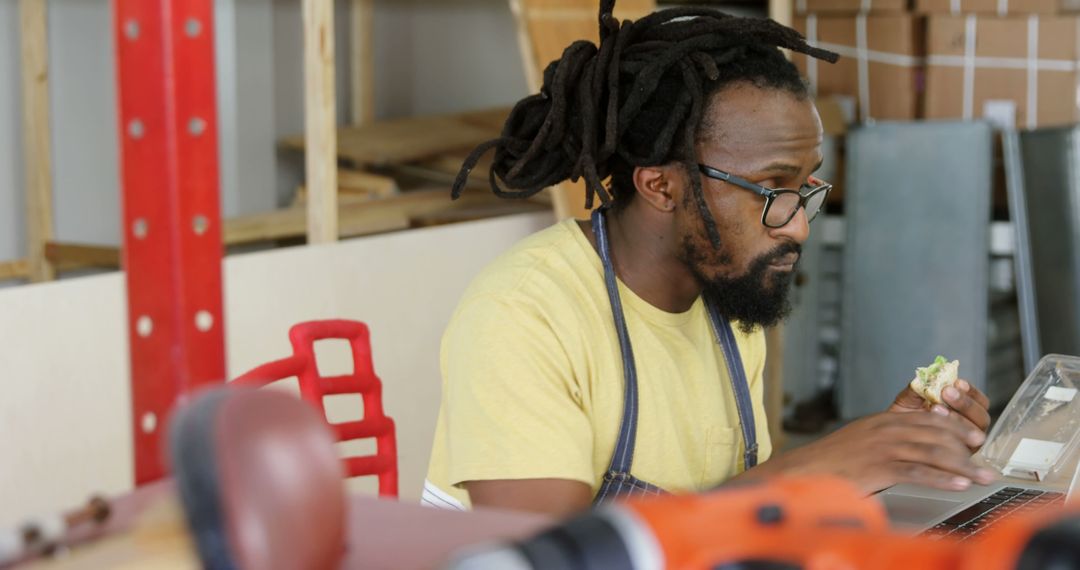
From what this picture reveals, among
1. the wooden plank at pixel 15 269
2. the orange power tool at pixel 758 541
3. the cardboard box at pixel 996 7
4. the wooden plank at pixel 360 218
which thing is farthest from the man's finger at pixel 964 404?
the cardboard box at pixel 996 7

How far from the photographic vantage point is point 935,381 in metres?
1.89

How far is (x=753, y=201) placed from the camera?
195 cm

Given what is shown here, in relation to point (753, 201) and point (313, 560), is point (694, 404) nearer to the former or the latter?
point (753, 201)

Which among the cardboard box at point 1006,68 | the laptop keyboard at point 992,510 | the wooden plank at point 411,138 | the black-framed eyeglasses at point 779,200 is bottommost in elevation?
the laptop keyboard at point 992,510

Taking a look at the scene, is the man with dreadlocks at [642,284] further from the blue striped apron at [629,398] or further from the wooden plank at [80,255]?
the wooden plank at [80,255]

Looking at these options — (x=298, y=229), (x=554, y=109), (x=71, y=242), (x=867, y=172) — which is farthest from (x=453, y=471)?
(x=867, y=172)

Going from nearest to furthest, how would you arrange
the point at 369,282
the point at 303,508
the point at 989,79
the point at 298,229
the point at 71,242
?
1. the point at 303,508
2. the point at 369,282
3. the point at 298,229
4. the point at 71,242
5. the point at 989,79

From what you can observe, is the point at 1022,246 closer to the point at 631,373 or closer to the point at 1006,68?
the point at 1006,68

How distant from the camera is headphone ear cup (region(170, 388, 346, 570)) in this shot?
0.59 m

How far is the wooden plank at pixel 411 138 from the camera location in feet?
15.9

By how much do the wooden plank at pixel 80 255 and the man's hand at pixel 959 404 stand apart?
280 cm

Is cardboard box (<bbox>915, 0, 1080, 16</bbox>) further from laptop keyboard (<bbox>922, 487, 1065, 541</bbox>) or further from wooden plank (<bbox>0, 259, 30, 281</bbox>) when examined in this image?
laptop keyboard (<bbox>922, 487, 1065, 541</bbox>)

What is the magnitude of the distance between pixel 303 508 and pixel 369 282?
2.96m

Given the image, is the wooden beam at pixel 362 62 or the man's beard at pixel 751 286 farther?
the wooden beam at pixel 362 62
